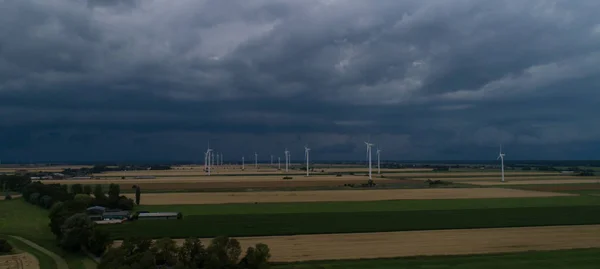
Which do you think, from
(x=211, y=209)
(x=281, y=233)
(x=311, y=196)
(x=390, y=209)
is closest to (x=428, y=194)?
(x=311, y=196)

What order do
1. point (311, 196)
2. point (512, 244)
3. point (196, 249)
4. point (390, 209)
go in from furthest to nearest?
point (311, 196) → point (390, 209) → point (512, 244) → point (196, 249)

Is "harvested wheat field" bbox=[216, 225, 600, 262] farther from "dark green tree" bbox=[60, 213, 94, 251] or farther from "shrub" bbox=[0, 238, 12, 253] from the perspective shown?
"shrub" bbox=[0, 238, 12, 253]

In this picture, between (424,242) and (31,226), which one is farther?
(31,226)

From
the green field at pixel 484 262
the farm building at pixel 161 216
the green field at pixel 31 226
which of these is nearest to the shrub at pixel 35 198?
the green field at pixel 31 226

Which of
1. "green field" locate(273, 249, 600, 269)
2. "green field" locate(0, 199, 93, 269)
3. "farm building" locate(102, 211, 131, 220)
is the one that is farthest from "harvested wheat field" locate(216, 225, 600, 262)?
"farm building" locate(102, 211, 131, 220)

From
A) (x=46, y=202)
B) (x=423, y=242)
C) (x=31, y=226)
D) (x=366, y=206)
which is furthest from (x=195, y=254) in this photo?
(x=46, y=202)

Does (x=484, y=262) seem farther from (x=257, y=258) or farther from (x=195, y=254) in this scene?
(x=195, y=254)

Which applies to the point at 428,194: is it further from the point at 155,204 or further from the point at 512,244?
the point at 512,244
